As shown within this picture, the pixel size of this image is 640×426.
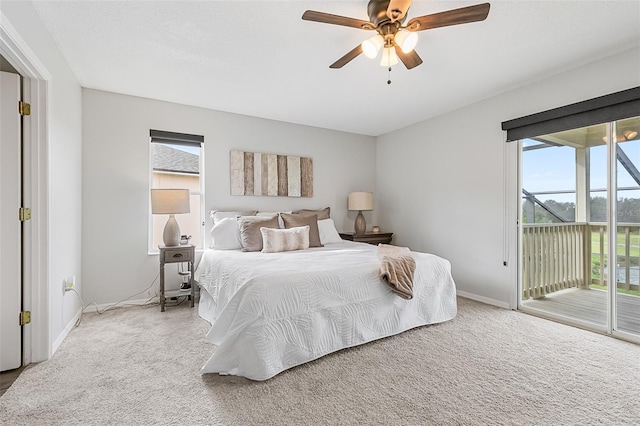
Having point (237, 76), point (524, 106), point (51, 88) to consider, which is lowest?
point (51, 88)

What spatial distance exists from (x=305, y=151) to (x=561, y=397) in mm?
3824

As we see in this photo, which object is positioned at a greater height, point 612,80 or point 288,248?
point 612,80

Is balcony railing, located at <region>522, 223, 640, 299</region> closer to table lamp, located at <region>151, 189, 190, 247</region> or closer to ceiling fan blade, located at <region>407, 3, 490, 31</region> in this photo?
ceiling fan blade, located at <region>407, 3, 490, 31</region>

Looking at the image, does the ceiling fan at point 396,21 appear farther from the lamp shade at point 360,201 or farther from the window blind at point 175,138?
the lamp shade at point 360,201

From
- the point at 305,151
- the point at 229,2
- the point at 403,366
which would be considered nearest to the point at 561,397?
the point at 403,366

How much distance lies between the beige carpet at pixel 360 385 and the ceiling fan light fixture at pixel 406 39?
7.03 feet

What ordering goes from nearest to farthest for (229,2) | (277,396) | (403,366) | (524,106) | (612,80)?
(277,396) < (229,2) < (403,366) < (612,80) < (524,106)

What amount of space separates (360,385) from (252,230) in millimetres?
2031

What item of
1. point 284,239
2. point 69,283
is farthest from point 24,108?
point 284,239

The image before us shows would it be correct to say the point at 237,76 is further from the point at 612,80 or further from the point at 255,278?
the point at 612,80

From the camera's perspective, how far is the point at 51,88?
2182 mm

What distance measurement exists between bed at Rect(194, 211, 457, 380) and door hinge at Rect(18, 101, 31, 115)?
69.6 inches

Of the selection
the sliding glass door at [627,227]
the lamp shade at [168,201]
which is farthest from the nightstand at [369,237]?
the sliding glass door at [627,227]

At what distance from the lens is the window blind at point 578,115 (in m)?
2.40
